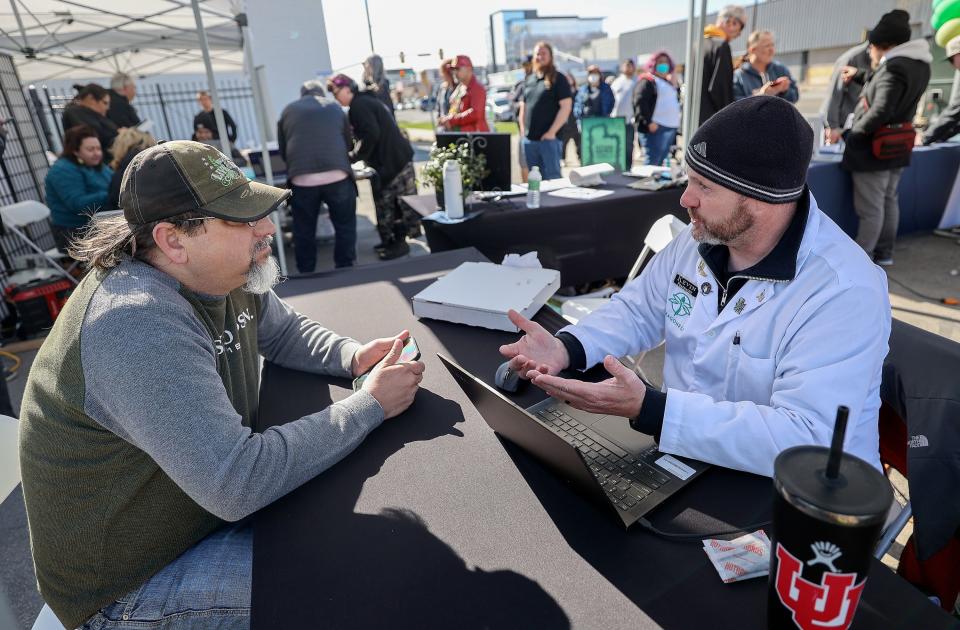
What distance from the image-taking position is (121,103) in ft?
22.3

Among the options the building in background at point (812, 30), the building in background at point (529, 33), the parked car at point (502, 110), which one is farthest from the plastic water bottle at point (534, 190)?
the building in background at point (529, 33)

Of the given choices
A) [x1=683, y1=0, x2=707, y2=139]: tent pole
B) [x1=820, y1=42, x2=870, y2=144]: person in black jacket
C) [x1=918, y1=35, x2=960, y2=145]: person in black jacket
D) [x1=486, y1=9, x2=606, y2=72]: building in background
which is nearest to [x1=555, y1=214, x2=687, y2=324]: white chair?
[x1=683, y1=0, x2=707, y2=139]: tent pole

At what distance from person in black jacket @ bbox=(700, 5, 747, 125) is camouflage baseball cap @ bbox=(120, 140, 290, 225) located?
465 cm

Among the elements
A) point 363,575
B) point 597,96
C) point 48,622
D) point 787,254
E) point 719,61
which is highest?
point 719,61

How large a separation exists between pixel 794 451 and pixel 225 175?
118 cm

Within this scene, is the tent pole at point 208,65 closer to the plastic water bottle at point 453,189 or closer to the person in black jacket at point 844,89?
the plastic water bottle at point 453,189

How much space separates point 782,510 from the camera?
1.89ft

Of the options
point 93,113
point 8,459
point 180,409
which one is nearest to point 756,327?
point 180,409

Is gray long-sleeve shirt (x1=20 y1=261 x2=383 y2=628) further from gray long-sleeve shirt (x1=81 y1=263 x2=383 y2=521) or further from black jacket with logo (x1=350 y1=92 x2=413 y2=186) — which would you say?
black jacket with logo (x1=350 y1=92 x2=413 y2=186)

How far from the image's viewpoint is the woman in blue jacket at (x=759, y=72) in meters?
5.32

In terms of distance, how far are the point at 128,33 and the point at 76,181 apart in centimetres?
397

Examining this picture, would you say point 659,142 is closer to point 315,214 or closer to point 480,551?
point 315,214

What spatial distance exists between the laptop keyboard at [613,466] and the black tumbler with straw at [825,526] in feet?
1.13

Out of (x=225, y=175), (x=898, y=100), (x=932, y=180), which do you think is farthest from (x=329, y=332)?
(x=932, y=180)
